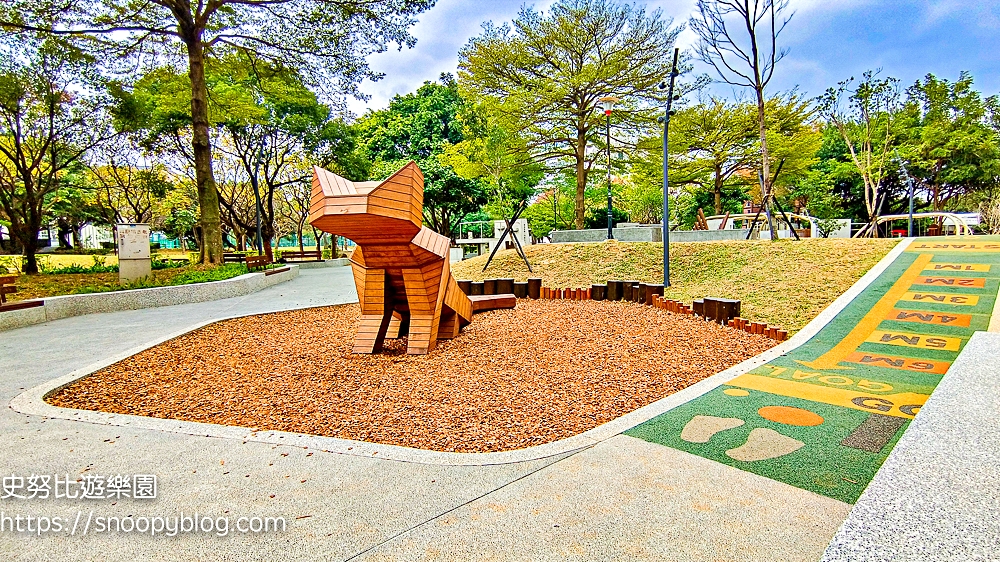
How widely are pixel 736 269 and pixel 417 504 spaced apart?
9881 mm

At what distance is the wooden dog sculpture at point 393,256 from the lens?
4312 mm

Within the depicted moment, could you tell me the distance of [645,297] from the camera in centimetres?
895

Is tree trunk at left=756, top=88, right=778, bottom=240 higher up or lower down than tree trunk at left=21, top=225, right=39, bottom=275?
higher up

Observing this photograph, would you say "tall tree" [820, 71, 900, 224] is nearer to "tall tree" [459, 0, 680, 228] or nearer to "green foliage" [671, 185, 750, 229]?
"green foliage" [671, 185, 750, 229]

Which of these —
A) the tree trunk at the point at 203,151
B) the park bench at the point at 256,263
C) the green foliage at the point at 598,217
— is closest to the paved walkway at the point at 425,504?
the tree trunk at the point at 203,151

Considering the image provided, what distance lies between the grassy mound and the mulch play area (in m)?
1.93

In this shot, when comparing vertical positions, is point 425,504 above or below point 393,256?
below

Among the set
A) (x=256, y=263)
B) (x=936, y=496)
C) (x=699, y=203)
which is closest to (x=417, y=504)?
(x=936, y=496)

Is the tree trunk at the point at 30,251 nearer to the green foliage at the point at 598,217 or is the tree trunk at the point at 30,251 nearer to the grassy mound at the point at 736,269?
the grassy mound at the point at 736,269

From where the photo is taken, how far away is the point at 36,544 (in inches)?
80.0

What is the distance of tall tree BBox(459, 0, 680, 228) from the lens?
17.4 m

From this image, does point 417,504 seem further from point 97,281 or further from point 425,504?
point 97,281

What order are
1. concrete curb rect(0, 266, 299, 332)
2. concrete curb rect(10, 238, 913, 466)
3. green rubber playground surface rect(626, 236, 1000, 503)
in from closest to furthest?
green rubber playground surface rect(626, 236, 1000, 503)
concrete curb rect(10, 238, 913, 466)
concrete curb rect(0, 266, 299, 332)

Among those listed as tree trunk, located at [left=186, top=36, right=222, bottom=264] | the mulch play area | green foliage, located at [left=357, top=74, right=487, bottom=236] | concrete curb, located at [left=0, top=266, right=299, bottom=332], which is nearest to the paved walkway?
the mulch play area
